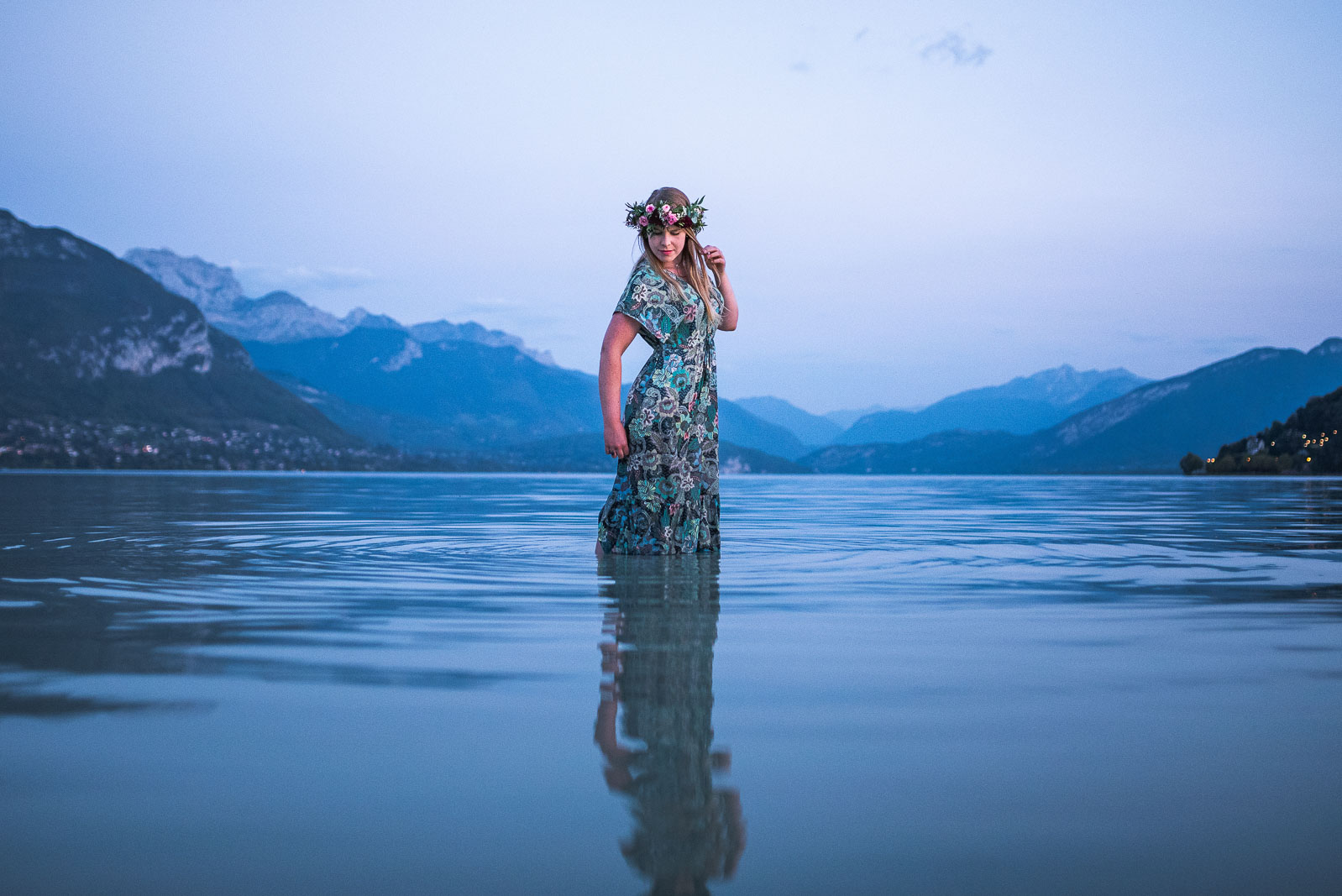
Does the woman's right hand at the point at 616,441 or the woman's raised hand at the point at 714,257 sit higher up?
the woman's raised hand at the point at 714,257

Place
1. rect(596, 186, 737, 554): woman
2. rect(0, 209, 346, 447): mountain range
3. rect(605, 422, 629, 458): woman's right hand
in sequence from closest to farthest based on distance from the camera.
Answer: rect(605, 422, 629, 458): woman's right hand < rect(596, 186, 737, 554): woman < rect(0, 209, 346, 447): mountain range

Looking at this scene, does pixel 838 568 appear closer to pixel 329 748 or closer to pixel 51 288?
pixel 329 748

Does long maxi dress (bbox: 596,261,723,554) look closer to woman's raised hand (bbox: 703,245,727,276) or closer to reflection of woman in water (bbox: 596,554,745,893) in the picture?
woman's raised hand (bbox: 703,245,727,276)

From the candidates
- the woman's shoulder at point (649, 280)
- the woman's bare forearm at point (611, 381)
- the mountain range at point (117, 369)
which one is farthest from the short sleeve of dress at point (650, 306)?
the mountain range at point (117, 369)

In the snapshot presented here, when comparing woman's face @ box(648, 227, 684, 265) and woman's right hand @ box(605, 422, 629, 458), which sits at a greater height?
woman's face @ box(648, 227, 684, 265)

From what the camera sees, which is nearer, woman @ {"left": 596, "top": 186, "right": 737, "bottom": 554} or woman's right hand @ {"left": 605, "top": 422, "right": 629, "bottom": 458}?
woman's right hand @ {"left": 605, "top": 422, "right": 629, "bottom": 458}

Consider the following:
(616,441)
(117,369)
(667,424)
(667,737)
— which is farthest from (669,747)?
(117,369)

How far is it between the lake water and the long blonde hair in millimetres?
2310

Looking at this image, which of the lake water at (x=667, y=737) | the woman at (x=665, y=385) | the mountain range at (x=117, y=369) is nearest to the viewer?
the lake water at (x=667, y=737)

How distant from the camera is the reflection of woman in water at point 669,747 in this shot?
73.9 inches

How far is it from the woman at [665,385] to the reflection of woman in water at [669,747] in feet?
8.01

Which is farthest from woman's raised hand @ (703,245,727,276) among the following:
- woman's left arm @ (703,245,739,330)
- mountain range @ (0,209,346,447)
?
mountain range @ (0,209,346,447)

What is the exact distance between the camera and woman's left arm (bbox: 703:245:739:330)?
24.5 feet

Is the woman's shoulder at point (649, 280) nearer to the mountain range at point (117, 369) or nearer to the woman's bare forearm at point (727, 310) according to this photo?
the woman's bare forearm at point (727, 310)
